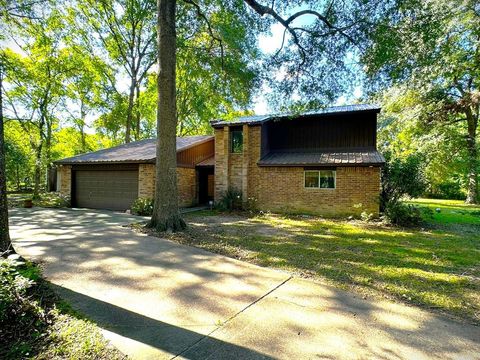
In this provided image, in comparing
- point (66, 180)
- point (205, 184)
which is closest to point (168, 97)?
point (205, 184)

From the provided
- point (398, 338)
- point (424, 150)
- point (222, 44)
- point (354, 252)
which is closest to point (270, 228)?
point (354, 252)

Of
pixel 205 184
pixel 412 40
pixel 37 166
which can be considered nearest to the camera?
pixel 412 40

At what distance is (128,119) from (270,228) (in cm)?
1851

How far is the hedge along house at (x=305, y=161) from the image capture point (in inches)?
452

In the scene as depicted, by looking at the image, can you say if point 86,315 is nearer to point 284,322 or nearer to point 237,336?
point 237,336

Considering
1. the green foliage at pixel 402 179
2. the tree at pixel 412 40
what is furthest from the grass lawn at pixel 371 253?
the tree at pixel 412 40

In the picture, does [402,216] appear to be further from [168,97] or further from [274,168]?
[168,97]

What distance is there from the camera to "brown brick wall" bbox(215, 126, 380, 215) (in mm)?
11312

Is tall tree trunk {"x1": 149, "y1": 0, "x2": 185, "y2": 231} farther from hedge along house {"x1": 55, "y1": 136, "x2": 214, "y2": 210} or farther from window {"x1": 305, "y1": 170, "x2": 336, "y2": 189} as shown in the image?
window {"x1": 305, "y1": 170, "x2": 336, "y2": 189}

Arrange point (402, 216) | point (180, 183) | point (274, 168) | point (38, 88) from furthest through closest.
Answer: point (38, 88) → point (180, 183) → point (274, 168) → point (402, 216)

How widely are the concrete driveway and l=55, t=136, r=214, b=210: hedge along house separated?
303 inches

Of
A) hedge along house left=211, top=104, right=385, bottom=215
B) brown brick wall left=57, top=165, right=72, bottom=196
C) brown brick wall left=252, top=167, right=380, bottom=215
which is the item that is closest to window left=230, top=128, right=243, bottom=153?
hedge along house left=211, top=104, right=385, bottom=215

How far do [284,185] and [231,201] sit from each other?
2.76 m

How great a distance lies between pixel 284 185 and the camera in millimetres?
12773
